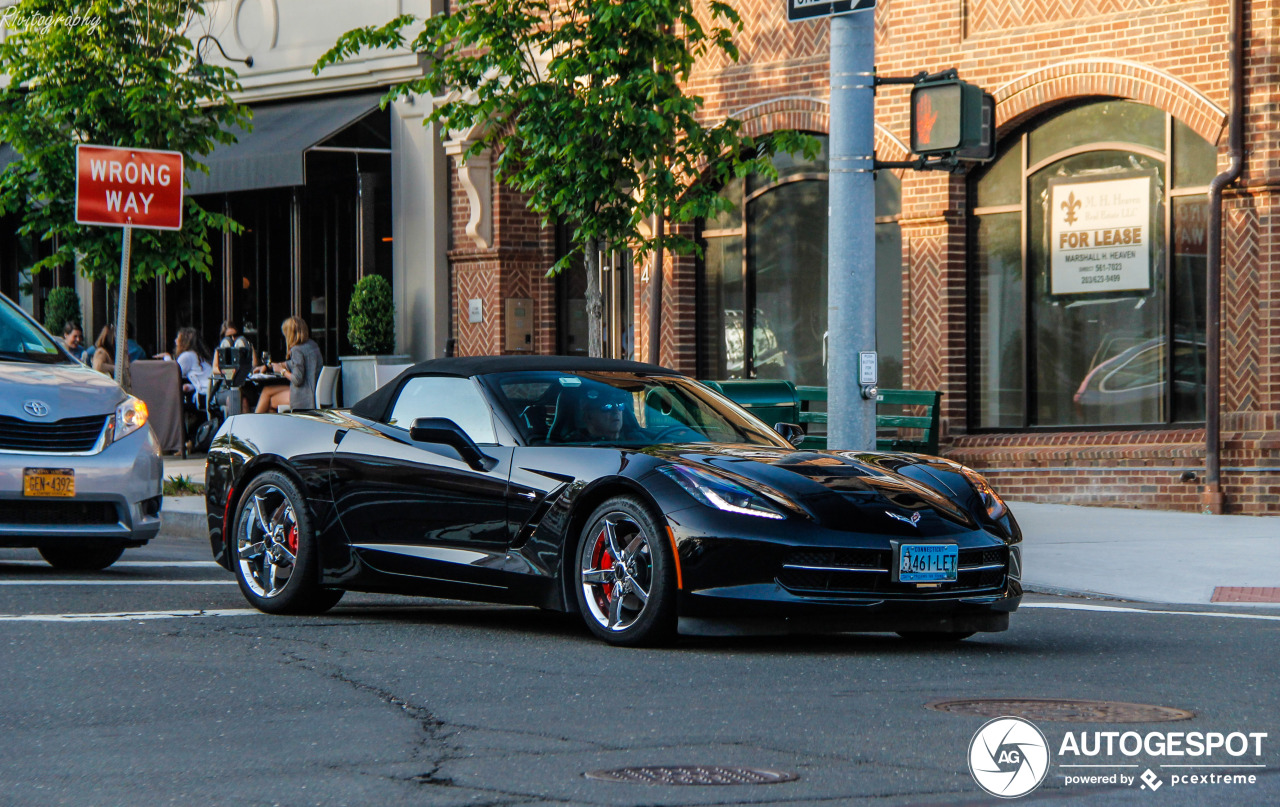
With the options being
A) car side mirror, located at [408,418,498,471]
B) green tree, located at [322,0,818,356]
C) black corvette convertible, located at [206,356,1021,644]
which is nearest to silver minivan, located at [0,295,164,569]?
black corvette convertible, located at [206,356,1021,644]

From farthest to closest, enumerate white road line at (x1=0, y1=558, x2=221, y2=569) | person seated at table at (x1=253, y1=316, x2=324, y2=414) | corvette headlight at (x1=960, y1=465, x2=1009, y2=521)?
person seated at table at (x1=253, y1=316, x2=324, y2=414) < white road line at (x1=0, y1=558, x2=221, y2=569) < corvette headlight at (x1=960, y1=465, x2=1009, y2=521)

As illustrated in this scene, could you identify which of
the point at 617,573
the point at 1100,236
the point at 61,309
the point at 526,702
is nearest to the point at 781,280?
the point at 1100,236

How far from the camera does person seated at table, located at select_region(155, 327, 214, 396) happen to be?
22.9 meters

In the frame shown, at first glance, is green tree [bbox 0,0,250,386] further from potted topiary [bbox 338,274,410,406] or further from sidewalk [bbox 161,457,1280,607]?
sidewalk [bbox 161,457,1280,607]

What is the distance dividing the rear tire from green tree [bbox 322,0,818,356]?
5110mm

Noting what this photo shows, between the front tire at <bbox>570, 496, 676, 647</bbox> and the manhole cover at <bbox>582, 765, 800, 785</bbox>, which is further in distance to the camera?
the front tire at <bbox>570, 496, 676, 647</bbox>

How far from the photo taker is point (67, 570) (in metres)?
11.1

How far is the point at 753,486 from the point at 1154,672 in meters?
1.73

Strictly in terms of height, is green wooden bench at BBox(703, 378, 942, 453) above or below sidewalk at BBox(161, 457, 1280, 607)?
above

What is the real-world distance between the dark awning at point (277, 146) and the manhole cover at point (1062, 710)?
16499 millimetres

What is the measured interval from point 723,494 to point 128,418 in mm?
4846

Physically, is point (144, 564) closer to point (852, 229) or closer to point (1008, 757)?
point (852, 229)

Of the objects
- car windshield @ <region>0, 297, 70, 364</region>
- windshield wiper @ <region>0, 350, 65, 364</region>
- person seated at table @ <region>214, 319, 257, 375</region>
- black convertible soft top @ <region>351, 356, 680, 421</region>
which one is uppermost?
Answer: person seated at table @ <region>214, 319, 257, 375</region>

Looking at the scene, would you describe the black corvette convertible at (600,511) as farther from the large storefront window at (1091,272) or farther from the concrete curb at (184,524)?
the large storefront window at (1091,272)
